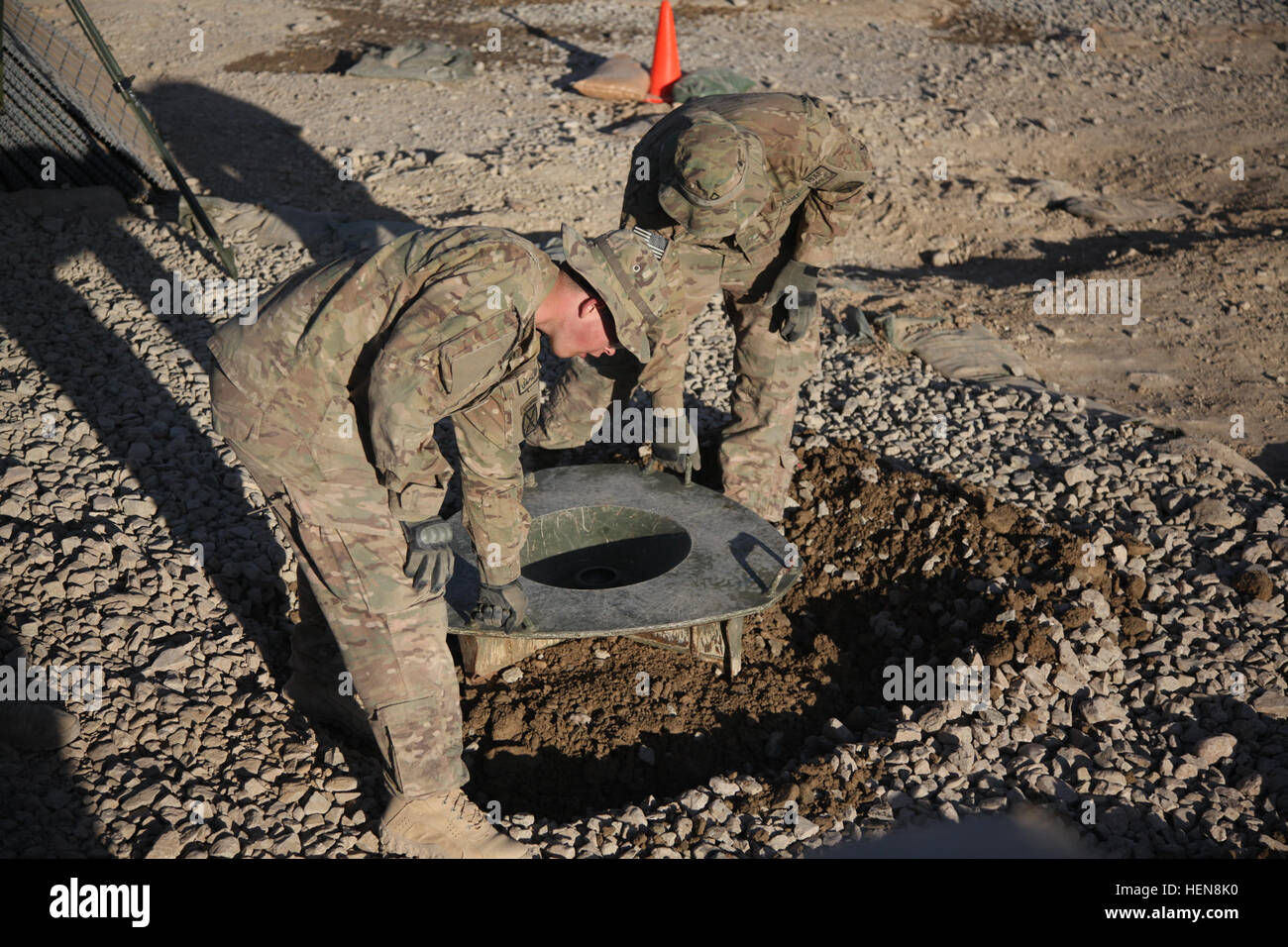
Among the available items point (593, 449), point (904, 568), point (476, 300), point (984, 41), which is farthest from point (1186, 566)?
point (984, 41)

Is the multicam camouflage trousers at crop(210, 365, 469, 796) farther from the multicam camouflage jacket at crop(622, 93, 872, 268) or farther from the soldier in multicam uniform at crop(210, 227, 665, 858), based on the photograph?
the multicam camouflage jacket at crop(622, 93, 872, 268)

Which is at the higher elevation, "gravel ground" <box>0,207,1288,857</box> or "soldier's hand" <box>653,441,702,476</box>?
"soldier's hand" <box>653,441,702,476</box>

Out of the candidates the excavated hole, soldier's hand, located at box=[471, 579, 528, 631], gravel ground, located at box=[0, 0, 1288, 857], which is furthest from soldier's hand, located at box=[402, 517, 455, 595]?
the excavated hole

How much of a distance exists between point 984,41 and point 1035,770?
11.3m

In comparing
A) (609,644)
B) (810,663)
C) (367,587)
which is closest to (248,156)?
(609,644)

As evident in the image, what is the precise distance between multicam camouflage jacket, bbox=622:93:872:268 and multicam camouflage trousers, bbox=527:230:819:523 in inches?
5.1

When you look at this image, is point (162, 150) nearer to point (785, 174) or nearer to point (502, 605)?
point (785, 174)

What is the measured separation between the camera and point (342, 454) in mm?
3088

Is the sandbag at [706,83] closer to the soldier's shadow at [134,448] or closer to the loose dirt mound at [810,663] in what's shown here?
the soldier's shadow at [134,448]

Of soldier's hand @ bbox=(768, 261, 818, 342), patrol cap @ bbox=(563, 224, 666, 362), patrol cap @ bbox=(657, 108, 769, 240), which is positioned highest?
patrol cap @ bbox=(657, 108, 769, 240)

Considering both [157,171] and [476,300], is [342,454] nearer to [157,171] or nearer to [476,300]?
[476,300]

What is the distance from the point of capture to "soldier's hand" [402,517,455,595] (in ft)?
10.2

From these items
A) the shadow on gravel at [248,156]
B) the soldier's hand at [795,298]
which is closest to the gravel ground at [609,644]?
the soldier's hand at [795,298]

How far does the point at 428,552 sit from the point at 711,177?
1.91 m
